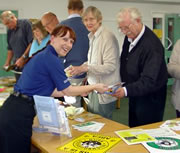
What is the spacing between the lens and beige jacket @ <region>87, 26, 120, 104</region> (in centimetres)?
250

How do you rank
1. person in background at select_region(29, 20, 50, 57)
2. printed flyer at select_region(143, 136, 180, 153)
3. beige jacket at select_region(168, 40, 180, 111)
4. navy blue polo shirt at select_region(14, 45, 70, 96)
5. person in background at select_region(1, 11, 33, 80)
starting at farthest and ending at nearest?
person in background at select_region(1, 11, 33, 80) → person in background at select_region(29, 20, 50, 57) → beige jacket at select_region(168, 40, 180, 111) → navy blue polo shirt at select_region(14, 45, 70, 96) → printed flyer at select_region(143, 136, 180, 153)

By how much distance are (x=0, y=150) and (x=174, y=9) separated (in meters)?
7.47

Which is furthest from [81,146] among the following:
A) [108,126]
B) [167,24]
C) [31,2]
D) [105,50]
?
[167,24]

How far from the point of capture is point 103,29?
260 cm

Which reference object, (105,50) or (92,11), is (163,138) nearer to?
(105,50)

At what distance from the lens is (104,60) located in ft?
8.32

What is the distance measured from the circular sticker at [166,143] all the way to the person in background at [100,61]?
0.91m

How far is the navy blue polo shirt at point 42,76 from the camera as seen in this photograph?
1.83 meters

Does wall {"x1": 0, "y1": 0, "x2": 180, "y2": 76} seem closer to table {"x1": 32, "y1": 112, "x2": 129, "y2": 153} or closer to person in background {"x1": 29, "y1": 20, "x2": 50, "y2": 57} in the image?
person in background {"x1": 29, "y1": 20, "x2": 50, "y2": 57}

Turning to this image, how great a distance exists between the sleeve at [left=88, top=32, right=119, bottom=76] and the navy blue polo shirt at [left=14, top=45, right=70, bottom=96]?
0.66 metres

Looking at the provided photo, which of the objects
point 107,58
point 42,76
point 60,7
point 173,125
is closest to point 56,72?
point 42,76

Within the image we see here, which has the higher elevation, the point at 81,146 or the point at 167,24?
the point at 167,24

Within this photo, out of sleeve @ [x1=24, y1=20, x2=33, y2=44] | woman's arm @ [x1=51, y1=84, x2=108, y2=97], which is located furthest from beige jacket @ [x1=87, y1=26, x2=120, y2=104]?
sleeve @ [x1=24, y1=20, x2=33, y2=44]

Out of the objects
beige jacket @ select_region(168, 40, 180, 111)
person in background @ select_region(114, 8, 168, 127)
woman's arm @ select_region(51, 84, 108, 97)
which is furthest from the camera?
A: beige jacket @ select_region(168, 40, 180, 111)
